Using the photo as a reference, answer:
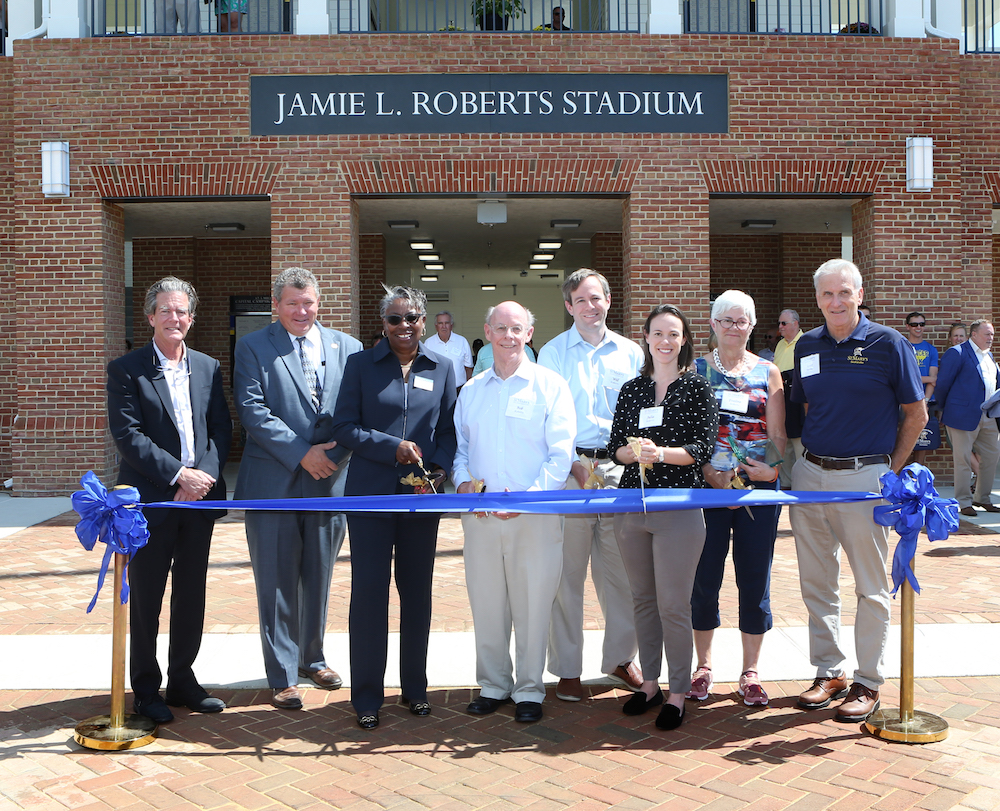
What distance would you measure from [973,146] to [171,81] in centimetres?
1008

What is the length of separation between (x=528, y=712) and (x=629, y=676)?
710 millimetres

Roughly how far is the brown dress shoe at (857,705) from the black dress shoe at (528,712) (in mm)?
1373

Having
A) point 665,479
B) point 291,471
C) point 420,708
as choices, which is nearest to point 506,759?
point 420,708

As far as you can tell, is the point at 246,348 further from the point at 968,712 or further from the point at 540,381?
the point at 968,712

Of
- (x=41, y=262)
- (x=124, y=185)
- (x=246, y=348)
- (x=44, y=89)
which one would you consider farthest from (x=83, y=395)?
(x=246, y=348)

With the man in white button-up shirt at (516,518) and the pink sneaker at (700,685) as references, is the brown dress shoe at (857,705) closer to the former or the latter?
the pink sneaker at (700,685)

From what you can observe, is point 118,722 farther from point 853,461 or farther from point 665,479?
point 853,461

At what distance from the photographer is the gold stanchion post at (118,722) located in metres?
3.97

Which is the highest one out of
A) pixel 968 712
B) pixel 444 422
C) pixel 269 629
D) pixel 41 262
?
pixel 41 262

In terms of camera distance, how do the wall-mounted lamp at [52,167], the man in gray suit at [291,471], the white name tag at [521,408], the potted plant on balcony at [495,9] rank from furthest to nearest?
the potted plant on balcony at [495,9] < the wall-mounted lamp at [52,167] < the man in gray suit at [291,471] < the white name tag at [521,408]

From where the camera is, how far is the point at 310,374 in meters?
4.81

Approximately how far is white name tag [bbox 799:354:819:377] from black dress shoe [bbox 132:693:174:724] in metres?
3.43

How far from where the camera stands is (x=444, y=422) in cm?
459

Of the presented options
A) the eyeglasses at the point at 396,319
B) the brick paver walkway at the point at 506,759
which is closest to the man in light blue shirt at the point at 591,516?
the brick paver walkway at the point at 506,759
